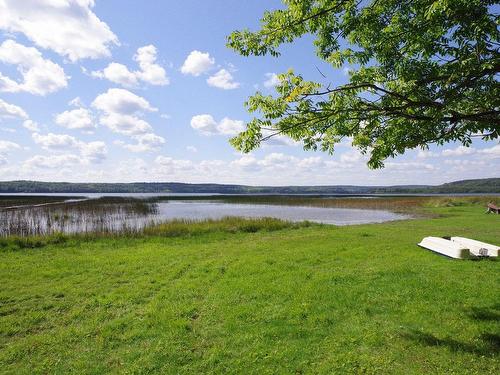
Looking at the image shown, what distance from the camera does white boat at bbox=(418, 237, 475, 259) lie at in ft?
41.4

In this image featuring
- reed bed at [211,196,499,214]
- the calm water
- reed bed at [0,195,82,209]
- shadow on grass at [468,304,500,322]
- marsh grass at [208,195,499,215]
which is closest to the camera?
shadow on grass at [468,304,500,322]

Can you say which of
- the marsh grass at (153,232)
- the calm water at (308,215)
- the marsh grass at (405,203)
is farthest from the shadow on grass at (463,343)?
the marsh grass at (405,203)

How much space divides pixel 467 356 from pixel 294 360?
2.90m

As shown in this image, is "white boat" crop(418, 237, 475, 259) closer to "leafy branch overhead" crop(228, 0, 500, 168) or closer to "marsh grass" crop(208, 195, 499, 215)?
"leafy branch overhead" crop(228, 0, 500, 168)

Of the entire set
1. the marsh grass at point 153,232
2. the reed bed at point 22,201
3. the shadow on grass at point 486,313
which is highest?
the reed bed at point 22,201

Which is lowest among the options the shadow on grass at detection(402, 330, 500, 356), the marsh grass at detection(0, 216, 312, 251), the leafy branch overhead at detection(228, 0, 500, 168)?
the marsh grass at detection(0, 216, 312, 251)

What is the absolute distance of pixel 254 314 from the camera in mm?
7988

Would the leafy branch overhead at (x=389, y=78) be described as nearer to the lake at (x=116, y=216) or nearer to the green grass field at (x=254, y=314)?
the green grass field at (x=254, y=314)

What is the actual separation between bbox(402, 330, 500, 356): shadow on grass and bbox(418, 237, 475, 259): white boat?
6.90 metres

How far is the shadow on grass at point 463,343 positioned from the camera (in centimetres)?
601

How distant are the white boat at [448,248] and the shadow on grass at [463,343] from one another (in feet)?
22.6

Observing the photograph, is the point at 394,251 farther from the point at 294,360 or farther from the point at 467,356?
the point at 294,360

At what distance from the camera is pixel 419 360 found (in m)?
5.82

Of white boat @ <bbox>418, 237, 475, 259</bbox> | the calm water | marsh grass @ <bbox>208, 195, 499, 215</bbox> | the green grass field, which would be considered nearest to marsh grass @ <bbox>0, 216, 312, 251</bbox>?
the green grass field
